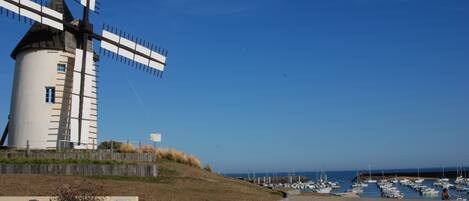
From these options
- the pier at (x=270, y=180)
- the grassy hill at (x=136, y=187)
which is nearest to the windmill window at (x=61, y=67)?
the grassy hill at (x=136, y=187)

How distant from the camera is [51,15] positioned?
1227 inches

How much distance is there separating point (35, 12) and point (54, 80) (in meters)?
4.01

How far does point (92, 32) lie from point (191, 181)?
38.1ft

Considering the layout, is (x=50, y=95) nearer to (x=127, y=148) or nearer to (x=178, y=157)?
(x=127, y=148)

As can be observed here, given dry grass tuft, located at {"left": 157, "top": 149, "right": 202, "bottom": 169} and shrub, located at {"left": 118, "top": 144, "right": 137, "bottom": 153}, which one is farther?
dry grass tuft, located at {"left": 157, "top": 149, "right": 202, "bottom": 169}

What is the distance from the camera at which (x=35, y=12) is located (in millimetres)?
30625

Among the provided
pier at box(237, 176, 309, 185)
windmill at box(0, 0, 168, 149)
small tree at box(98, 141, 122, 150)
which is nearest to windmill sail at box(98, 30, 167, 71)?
windmill at box(0, 0, 168, 149)

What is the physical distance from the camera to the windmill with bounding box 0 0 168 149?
30984 mm

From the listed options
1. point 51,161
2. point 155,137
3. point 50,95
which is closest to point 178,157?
point 155,137

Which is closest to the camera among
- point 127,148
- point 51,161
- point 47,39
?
point 51,161

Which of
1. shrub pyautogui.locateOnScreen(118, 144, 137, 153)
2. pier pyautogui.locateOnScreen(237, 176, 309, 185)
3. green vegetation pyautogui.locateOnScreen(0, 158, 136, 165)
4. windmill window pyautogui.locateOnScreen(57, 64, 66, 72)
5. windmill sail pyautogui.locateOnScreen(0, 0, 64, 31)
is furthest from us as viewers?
pier pyautogui.locateOnScreen(237, 176, 309, 185)

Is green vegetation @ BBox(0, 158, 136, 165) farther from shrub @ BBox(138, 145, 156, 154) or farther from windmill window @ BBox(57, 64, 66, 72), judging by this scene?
windmill window @ BBox(57, 64, 66, 72)

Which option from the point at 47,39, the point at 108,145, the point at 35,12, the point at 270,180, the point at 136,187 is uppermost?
the point at 35,12

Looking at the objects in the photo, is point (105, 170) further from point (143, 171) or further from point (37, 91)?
point (37, 91)
